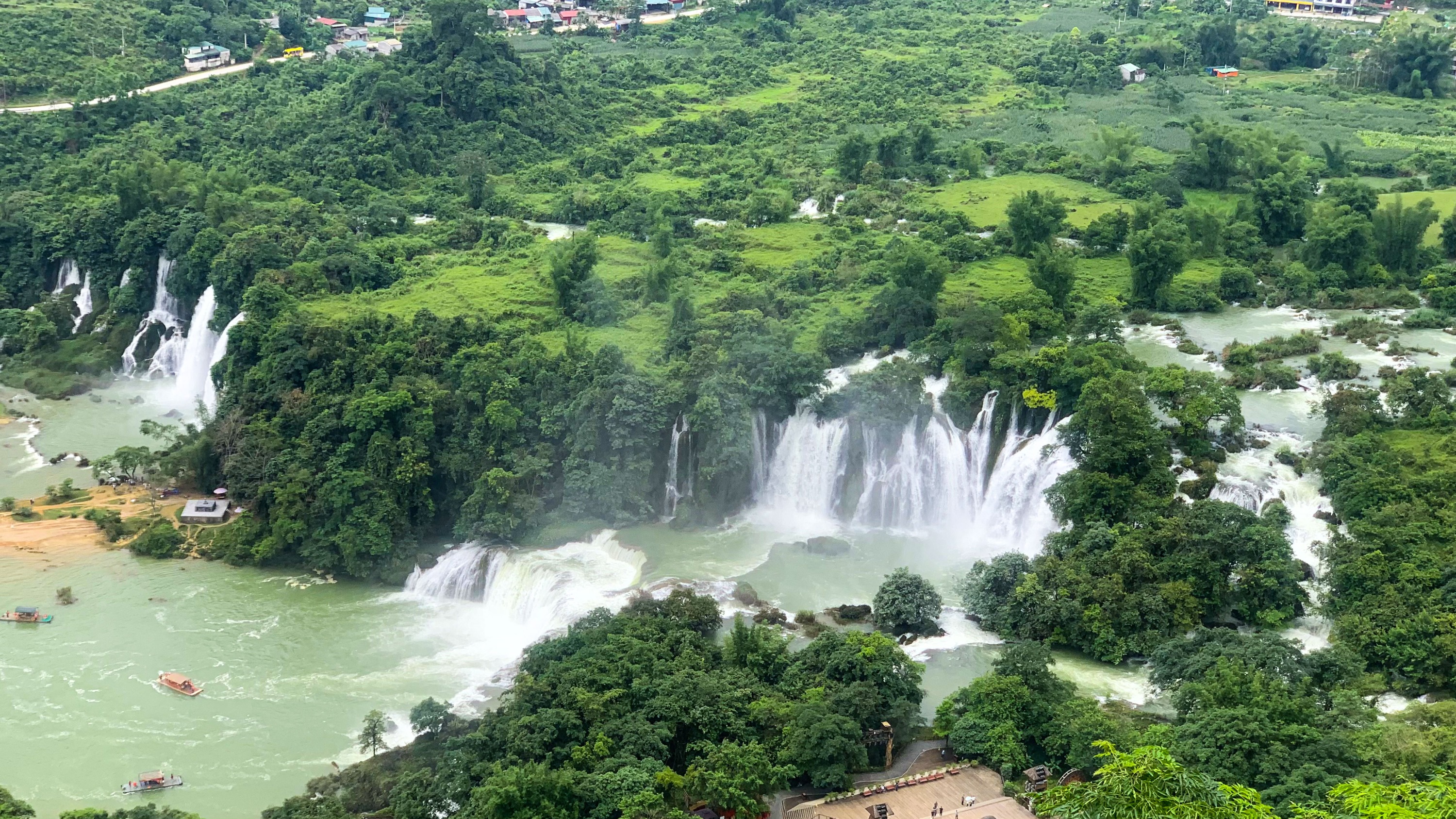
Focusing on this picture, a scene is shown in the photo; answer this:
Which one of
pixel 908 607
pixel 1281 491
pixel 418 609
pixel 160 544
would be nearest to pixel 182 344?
A: pixel 160 544

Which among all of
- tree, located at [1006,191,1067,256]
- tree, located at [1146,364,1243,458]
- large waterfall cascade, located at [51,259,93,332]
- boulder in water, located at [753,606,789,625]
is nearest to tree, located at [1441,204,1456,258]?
tree, located at [1006,191,1067,256]

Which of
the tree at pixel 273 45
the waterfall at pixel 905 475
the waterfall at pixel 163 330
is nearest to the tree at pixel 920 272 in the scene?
the waterfall at pixel 905 475

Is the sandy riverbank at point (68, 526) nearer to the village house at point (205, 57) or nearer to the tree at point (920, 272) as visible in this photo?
the tree at point (920, 272)

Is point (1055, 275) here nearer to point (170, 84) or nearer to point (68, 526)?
point (68, 526)

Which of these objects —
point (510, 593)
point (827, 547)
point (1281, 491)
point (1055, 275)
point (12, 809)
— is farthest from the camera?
point (1055, 275)

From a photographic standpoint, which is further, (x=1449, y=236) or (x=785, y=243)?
(x=785, y=243)

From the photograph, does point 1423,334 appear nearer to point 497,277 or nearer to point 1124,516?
point 1124,516

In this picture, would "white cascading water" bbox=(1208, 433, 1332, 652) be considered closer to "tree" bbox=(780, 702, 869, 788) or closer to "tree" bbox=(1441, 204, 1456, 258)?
"tree" bbox=(780, 702, 869, 788)
